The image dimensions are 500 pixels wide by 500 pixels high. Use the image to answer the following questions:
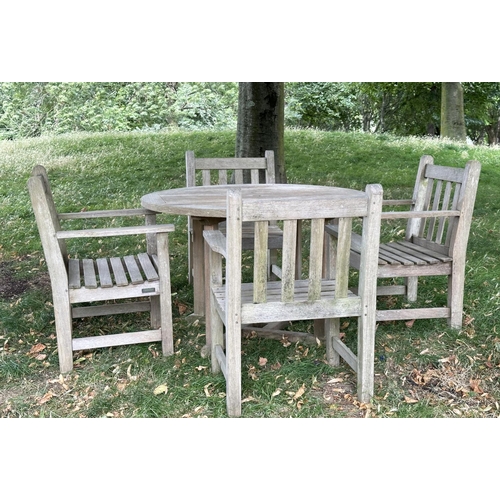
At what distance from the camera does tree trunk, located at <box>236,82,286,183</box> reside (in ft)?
25.4

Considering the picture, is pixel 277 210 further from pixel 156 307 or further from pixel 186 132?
pixel 186 132

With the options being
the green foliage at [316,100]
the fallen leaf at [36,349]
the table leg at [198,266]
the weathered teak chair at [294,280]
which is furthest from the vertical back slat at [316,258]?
the green foliage at [316,100]

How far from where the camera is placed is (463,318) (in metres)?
4.29

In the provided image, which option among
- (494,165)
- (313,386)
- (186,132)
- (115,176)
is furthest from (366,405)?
(186,132)

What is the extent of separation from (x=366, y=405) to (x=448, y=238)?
1.40 m

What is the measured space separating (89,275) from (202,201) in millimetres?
880

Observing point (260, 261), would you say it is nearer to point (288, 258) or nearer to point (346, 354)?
point (288, 258)

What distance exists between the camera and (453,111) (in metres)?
13.7

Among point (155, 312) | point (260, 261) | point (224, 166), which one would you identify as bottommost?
point (155, 312)

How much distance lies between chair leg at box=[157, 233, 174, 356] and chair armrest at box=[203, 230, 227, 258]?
0.29m

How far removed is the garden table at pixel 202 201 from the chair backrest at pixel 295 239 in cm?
67

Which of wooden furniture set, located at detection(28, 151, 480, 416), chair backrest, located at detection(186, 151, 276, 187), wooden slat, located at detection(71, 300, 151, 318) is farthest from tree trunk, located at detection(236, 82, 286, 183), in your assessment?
wooden slat, located at detection(71, 300, 151, 318)

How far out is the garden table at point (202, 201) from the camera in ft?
11.5

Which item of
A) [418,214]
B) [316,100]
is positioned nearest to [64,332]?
[418,214]
